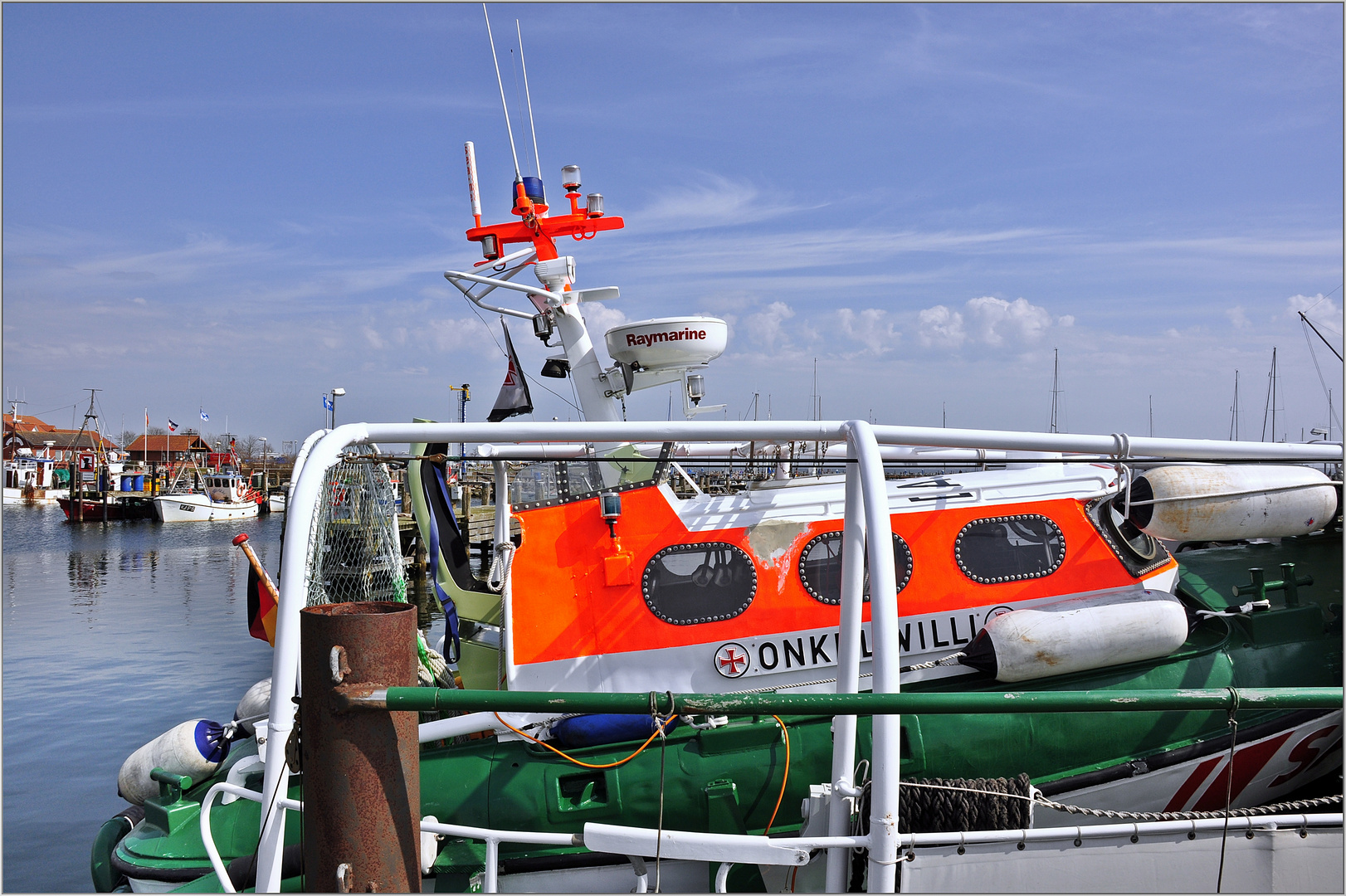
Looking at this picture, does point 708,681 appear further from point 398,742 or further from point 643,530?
point 398,742

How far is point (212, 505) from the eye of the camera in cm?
5241

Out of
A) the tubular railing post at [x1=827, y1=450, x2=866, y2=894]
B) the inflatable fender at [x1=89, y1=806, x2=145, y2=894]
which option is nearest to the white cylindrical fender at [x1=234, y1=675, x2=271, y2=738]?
the inflatable fender at [x1=89, y1=806, x2=145, y2=894]

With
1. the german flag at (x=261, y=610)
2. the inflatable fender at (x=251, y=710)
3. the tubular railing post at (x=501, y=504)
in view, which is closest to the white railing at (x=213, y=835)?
the inflatable fender at (x=251, y=710)

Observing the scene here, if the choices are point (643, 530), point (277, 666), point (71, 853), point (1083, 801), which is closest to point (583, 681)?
point (643, 530)

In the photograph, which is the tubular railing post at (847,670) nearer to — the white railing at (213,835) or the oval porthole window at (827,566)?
the oval porthole window at (827,566)

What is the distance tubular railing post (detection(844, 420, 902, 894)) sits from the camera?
2.96 metres

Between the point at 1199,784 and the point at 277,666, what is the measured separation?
15.2 ft

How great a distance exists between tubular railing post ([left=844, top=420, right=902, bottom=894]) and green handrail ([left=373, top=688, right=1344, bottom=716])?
0.52 metres

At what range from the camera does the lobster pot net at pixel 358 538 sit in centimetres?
438

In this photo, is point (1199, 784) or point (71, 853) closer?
point (1199, 784)

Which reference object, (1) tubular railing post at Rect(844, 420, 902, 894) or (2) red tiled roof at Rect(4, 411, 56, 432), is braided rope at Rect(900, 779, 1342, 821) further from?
(2) red tiled roof at Rect(4, 411, 56, 432)

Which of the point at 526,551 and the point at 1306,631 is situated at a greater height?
the point at 526,551

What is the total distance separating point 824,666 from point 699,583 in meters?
0.86

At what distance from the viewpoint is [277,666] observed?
3.04 meters
